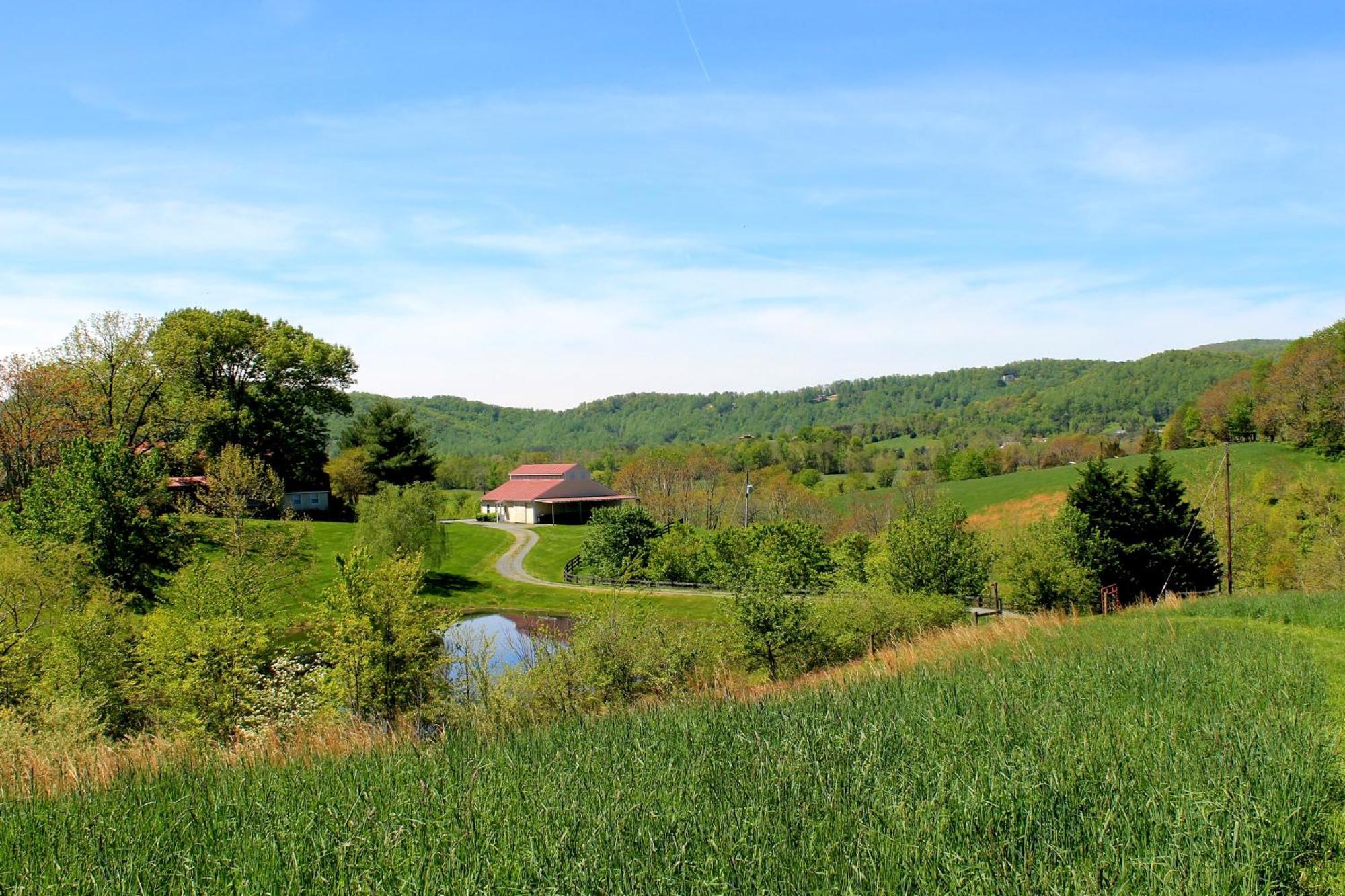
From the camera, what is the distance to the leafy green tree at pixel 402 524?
168ft

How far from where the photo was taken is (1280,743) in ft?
22.4

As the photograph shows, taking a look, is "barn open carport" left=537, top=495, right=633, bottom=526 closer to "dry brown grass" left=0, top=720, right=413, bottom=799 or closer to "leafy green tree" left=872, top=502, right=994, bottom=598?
"leafy green tree" left=872, top=502, right=994, bottom=598

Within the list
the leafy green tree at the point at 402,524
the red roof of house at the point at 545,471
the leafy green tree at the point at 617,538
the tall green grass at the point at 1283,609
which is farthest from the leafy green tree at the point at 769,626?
the red roof of house at the point at 545,471

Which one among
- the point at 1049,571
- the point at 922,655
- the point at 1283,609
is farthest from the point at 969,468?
the point at 922,655

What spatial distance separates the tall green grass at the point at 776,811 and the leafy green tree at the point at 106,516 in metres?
26.7

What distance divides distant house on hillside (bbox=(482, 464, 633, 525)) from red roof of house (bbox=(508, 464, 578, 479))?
0.26 feet

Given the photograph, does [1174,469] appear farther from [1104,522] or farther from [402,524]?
[402,524]

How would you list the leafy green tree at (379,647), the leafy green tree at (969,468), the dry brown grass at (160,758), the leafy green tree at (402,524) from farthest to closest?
the leafy green tree at (969,468)
the leafy green tree at (402,524)
the leafy green tree at (379,647)
the dry brown grass at (160,758)

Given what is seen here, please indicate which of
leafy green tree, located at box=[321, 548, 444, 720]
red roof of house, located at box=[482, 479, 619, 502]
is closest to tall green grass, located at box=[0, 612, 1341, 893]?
leafy green tree, located at box=[321, 548, 444, 720]

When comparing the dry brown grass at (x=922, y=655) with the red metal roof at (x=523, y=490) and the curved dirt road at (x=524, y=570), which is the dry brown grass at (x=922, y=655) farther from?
the red metal roof at (x=523, y=490)

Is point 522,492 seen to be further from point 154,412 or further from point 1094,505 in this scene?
point 1094,505

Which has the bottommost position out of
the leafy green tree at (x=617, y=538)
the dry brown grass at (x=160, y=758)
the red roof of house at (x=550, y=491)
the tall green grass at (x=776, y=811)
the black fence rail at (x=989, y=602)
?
the black fence rail at (x=989, y=602)

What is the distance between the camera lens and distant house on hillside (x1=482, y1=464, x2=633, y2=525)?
91688 millimetres

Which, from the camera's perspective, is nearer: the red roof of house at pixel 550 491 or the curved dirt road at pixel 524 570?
the curved dirt road at pixel 524 570
